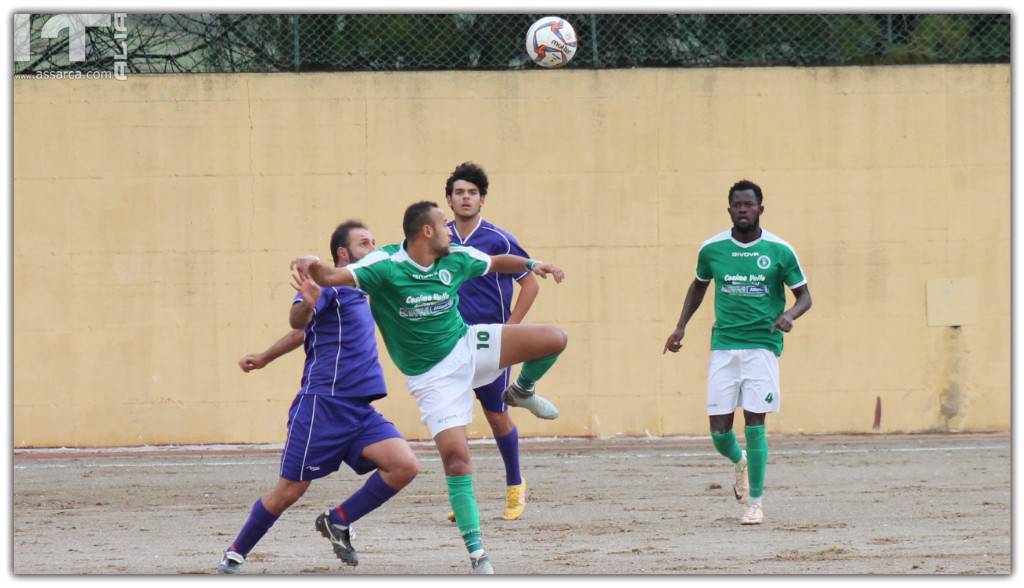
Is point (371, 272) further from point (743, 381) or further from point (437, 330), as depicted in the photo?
point (743, 381)

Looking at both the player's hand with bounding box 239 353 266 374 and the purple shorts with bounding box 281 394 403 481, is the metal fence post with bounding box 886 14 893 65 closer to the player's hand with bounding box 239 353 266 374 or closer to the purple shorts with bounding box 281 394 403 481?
the purple shorts with bounding box 281 394 403 481

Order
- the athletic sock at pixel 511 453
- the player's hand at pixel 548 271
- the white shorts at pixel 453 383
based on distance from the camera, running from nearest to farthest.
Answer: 1. the white shorts at pixel 453 383
2. the player's hand at pixel 548 271
3. the athletic sock at pixel 511 453

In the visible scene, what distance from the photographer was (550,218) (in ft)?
52.1

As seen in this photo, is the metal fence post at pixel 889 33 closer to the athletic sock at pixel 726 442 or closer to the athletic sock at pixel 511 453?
the athletic sock at pixel 726 442

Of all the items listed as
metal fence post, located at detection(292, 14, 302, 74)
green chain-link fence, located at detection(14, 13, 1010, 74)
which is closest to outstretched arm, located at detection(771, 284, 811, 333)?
green chain-link fence, located at detection(14, 13, 1010, 74)

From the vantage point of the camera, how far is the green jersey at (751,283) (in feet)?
33.4

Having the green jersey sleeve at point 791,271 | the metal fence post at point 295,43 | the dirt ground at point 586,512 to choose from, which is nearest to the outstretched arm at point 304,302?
the dirt ground at point 586,512

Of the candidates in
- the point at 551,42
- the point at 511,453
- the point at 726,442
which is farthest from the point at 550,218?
the point at 511,453

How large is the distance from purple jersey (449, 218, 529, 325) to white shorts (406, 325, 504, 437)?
1.44 metres

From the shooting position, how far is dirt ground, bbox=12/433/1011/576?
866 cm

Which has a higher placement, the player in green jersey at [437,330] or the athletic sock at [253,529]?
the player in green jersey at [437,330]

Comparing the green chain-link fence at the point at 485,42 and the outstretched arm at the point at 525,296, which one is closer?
the outstretched arm at the point at 525,296

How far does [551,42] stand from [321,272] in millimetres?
7954

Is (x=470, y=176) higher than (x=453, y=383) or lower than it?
higher
